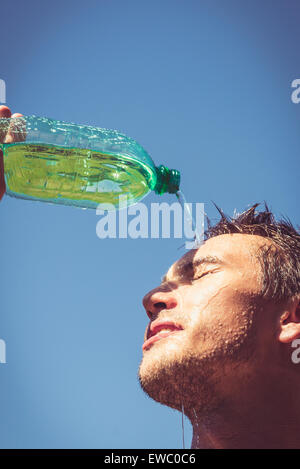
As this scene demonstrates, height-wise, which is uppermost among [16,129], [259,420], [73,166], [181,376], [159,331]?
[16,129]

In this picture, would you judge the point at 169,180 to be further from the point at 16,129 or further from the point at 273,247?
the point at 16,129

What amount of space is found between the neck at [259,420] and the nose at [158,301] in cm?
52

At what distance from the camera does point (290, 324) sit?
8.09ft

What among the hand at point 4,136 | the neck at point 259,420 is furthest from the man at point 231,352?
the hand at point 4,136

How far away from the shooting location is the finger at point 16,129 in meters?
3.16

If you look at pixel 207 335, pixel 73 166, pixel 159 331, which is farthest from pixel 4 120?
pixel 207 335

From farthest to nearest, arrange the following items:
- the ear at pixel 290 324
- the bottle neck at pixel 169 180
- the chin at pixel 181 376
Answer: the bottle neck at pixel 169 180
the ear at pixel 290 324
the chin at pixel 181 376

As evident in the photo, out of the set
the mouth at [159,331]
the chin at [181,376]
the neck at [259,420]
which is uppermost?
the mouth at [159,331]

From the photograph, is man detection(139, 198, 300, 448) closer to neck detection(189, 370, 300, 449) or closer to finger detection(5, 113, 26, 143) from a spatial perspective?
neck detection(189, 370, 300, 449)

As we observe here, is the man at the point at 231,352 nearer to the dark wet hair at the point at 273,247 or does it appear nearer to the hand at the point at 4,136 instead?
the dark wet hair at the point at 273,247

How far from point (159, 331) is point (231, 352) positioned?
0.38 m

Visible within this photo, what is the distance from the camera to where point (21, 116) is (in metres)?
3.17

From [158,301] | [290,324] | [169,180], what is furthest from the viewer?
[169,180]
